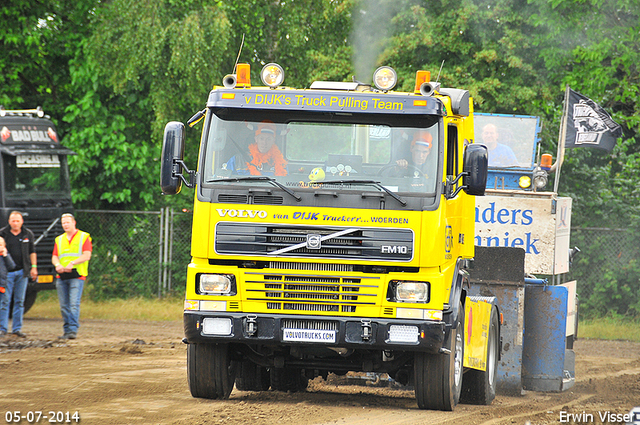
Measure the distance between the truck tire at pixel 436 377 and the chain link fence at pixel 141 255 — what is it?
1266 cm

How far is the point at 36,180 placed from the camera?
62.2ft

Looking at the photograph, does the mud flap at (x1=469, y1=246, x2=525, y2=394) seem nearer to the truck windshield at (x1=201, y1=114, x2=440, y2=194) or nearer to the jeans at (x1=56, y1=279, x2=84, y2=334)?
the truck windshield at (x1=201, y1=114, x2=440, y2=194)

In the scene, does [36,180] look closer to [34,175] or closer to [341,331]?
[34,175]

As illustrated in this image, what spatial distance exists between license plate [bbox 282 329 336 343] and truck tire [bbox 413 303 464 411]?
0.98 metres

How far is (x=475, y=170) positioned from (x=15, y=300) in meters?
9.47

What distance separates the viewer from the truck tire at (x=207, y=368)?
343 inches

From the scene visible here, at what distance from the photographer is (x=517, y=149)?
1363 centimetres

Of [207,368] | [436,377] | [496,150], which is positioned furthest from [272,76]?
[496,150]

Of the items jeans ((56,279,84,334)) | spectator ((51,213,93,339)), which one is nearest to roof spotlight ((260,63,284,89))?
spectator ((51,213,93,339))

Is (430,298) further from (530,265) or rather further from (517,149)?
(517,149)

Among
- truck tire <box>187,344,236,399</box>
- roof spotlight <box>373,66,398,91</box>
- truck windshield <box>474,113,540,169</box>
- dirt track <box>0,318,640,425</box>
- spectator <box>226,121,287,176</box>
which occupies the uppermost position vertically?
roof spotlight <box>373,66,398,91</box>

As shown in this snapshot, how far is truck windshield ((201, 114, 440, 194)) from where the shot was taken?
8.13 metres

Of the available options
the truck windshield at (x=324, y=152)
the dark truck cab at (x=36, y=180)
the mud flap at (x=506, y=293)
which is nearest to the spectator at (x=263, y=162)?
the truck windshield at (x=324, y=152)

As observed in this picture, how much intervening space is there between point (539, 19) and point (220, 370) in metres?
14.2
